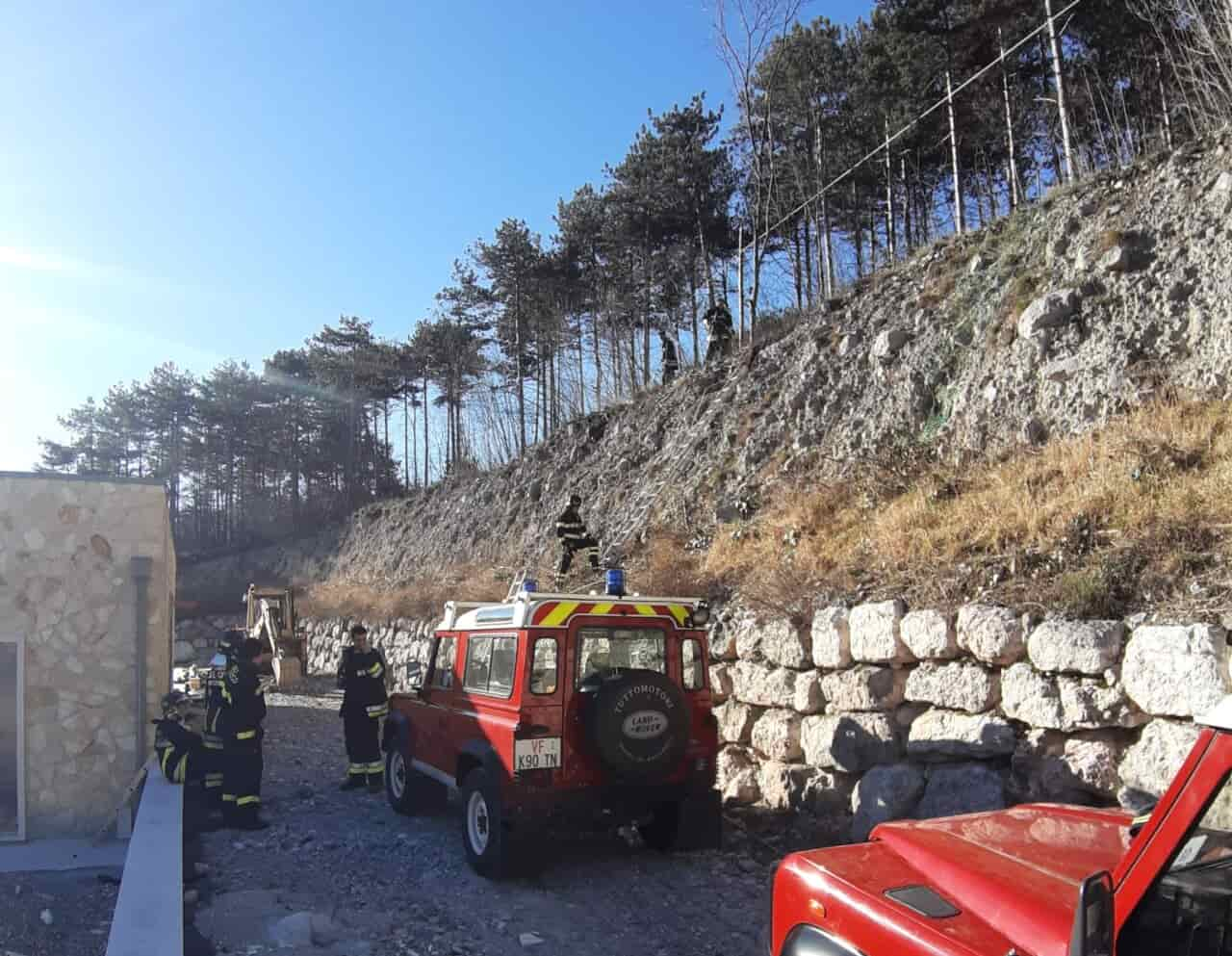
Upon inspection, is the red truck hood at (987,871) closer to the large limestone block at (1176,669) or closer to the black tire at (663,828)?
the large limestone block at (1176,669)

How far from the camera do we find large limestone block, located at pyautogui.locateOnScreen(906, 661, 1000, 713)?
652 centimetres

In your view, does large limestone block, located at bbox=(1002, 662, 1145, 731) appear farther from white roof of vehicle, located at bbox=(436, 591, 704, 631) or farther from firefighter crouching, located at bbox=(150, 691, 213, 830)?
firefighter crouching, located at bbox=(150, 691, 213, 830)

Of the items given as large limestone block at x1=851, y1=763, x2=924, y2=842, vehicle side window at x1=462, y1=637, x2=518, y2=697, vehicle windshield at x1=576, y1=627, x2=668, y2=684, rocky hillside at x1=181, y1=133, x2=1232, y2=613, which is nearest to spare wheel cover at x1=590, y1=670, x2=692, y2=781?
vehicle windshield at x1=576, y1=627, x2=668, y2=684

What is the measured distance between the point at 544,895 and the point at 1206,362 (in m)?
7.95

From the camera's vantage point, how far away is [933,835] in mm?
3162

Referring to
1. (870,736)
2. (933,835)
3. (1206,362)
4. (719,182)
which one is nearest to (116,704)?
(870,736)

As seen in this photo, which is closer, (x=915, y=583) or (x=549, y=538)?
(x=915, y=583)

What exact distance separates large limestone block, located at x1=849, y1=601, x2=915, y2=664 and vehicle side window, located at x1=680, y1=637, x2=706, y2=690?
1.44 meters

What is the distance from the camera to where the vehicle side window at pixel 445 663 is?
8188 mm

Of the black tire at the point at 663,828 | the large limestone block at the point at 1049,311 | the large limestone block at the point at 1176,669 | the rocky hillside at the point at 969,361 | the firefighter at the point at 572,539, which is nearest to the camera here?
the large limestone block at the point at 1176,669

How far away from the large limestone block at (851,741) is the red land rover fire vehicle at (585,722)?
1162mm

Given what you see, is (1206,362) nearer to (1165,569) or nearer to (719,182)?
(1165,569)

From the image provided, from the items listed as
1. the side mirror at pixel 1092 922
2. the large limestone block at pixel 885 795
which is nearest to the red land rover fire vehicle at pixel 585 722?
the large limestone block at pixel 885 795

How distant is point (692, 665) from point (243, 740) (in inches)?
182
